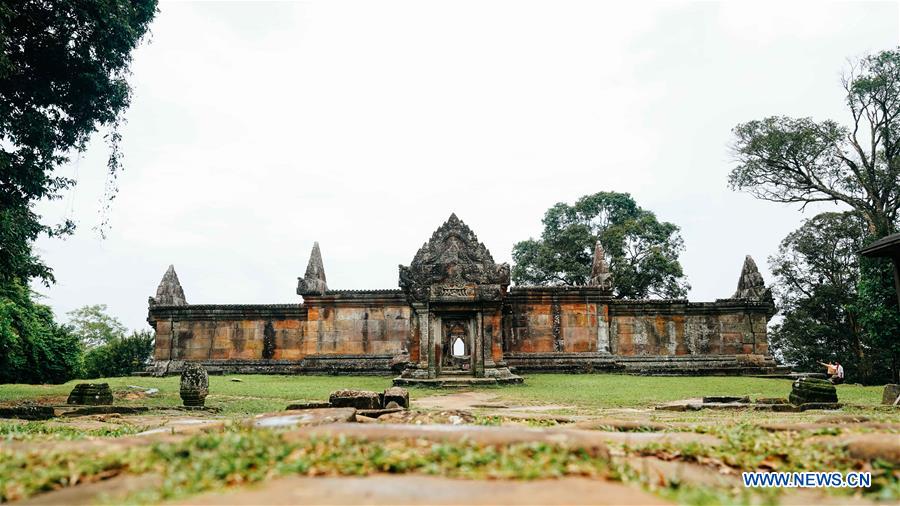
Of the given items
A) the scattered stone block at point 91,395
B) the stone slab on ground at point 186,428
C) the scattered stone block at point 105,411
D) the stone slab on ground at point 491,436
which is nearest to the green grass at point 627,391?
the stone slab on ground at point 491,436

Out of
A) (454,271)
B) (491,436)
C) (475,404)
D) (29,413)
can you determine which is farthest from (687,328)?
(29,413)

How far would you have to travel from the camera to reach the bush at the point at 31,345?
17441 millimetres

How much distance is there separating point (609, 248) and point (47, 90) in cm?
3200

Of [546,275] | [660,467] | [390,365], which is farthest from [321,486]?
[546,275]

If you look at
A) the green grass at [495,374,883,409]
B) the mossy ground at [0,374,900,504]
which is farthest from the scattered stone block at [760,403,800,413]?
the mossy ground at [0,374,900,504]

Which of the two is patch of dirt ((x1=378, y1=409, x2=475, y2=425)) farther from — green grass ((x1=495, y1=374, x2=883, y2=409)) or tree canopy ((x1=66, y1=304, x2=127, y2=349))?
tree canopy ((x1=66, y1=304, x2=127, y2=349))

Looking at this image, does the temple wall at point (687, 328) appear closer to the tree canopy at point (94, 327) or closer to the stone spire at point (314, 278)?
the stone spire at point (314, 278)

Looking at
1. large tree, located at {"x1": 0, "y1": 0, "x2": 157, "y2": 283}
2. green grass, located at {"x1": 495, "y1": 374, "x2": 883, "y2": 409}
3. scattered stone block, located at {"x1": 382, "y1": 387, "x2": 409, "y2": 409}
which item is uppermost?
large tree, located at {"x1": 0, "y1": 0, "x2": 157, "y2": 283}

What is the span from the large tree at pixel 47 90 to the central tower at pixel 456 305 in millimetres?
8722

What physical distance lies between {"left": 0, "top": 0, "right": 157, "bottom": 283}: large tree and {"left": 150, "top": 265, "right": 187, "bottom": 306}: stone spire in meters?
10.7

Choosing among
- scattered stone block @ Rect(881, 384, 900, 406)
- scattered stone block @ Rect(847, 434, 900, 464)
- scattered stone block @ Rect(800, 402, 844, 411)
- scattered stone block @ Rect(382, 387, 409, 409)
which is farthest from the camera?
scattered stone block @ Rect(881, 384, 900, 406)

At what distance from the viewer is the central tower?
16.5m

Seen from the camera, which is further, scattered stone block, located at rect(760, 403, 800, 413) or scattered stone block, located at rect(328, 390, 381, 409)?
scattered stone block, located at rect(760, 403, 800, 413)

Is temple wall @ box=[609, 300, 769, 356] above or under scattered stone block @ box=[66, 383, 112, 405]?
above
